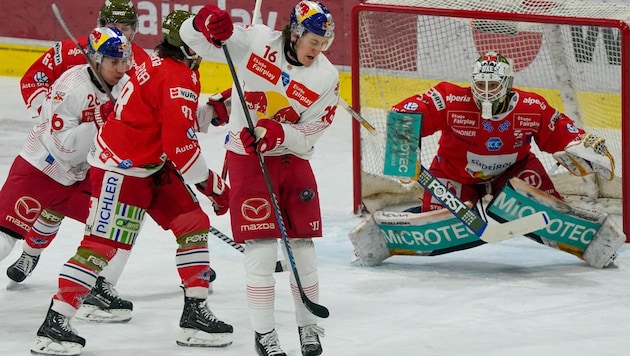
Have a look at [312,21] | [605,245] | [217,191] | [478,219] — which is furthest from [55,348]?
[605,245]

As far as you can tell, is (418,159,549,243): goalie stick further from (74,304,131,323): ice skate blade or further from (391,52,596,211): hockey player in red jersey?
(74,304,131,323): ice skate blade

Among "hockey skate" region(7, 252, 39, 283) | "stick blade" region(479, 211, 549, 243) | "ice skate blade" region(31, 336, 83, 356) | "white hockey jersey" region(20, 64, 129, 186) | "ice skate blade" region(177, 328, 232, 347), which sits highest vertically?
"white hockey jersey" region(20, 64, 129, 186)

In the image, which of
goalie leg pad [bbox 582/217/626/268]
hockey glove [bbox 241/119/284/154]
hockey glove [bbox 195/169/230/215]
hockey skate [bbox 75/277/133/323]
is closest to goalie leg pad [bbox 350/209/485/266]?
goalie leg pad [bbox 582/217/626/268]

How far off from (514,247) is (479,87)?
0.83 metres

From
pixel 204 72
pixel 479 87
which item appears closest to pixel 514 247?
pixel 479 87

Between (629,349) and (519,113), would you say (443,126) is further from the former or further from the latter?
(629,349)

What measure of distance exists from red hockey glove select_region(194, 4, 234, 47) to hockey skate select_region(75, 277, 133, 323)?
1.13 metres

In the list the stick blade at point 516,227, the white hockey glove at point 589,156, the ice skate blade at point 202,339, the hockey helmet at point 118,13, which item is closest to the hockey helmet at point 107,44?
the hockey helmet at point 118,13

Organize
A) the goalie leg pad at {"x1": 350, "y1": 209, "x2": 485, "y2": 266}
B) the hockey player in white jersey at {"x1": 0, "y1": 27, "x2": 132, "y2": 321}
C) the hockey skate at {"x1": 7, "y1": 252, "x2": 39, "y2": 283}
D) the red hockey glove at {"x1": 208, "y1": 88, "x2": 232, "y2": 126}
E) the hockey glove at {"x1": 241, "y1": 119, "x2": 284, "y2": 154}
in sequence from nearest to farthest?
the hockey glove at {"x1": 241, "y1": 119, "x2": 284, "y2": 154} → the hockey player in white jersey at {"x1": 0, "y1": 27, "x2": 132, "y2": 321} → the red hockey glove at {"x1": 208, "y1": 88, "x2": 232, "y2": 126} → the hockey skate at {"x1": 7, "y1": 252, "x2": 39, "y2": 283} → the goalie leg pad at {"x1": 350, "y1": 209, "x2": 485, "y2": 266}

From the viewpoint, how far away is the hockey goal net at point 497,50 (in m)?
5.87

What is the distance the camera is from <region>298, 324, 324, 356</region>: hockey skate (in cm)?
420

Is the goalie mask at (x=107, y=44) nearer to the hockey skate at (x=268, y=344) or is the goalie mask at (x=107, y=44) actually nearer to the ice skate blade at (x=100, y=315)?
the ice skate blade at (x=100, y=315)

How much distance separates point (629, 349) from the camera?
171 inches

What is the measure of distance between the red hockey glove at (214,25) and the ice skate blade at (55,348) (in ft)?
3.47
